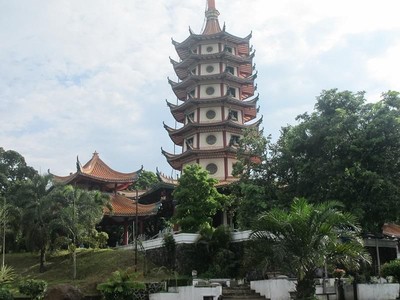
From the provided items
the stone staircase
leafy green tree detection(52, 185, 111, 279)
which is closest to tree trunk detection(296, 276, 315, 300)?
the stone staircase

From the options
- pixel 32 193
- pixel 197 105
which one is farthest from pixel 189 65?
pixel 32 193

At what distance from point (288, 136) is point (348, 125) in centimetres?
333

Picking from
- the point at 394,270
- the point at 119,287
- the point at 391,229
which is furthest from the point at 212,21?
the point at 119,287

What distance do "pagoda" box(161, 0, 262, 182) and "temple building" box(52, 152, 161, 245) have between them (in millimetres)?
3908

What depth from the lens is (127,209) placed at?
3384 centimetres

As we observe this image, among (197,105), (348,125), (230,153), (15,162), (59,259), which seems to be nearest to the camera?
(348,125)

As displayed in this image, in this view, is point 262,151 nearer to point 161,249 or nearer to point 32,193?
point 161,249

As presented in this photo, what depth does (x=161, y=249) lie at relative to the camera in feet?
82.4

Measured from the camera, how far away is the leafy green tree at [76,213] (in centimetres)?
2497

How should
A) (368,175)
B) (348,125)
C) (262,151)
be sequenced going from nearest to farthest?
(368,175) → (348,125) → (262,151)

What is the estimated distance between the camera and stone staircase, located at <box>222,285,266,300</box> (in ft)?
63.3

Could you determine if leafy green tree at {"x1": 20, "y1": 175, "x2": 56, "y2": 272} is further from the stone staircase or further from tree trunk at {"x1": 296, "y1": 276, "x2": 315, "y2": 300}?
tree trunk at {"x1": 296, "y1": 276, "x2": 315, "y2": 300}

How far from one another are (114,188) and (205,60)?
11.4m

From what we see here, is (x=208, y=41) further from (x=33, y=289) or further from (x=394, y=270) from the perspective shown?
(x=33, y=289)
